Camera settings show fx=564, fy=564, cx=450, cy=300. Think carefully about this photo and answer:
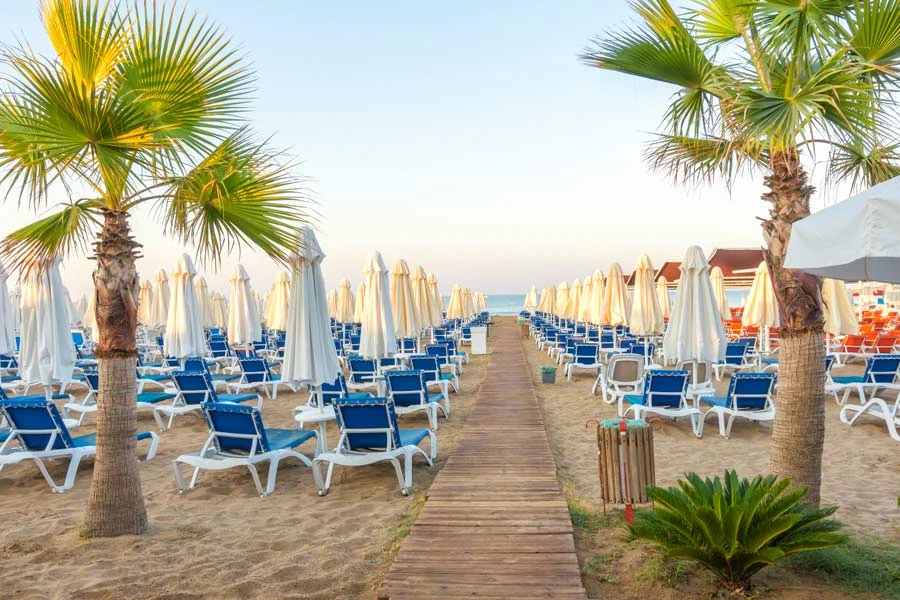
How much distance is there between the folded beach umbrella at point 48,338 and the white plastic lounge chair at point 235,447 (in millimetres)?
3899

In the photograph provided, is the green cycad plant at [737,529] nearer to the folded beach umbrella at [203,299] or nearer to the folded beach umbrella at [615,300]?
the folded beach umbrella at [615,300]

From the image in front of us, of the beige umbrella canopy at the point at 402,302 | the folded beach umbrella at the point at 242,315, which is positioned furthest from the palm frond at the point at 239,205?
the folded beach umbrella at the point at 242,315

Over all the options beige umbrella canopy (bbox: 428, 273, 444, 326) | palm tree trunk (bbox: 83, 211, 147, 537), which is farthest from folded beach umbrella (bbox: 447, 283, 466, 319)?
palm tree trunk (bbox: 83, 211, 147, 537)

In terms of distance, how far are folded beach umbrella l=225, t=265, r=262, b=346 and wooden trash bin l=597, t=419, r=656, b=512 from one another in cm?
1080

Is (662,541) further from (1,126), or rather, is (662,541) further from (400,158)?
(400,158)

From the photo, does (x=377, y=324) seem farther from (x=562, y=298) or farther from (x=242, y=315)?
(x=562, y=298)

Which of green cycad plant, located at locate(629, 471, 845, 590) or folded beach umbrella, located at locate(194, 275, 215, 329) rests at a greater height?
folded beach umbrella, located at locate(194, 275, 215, 329)

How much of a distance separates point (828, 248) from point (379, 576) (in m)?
2.96

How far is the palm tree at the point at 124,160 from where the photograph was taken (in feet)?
10.8

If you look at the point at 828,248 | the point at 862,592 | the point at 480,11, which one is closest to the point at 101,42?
the point at 828,248

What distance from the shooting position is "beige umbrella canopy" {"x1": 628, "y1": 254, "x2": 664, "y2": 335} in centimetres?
1234

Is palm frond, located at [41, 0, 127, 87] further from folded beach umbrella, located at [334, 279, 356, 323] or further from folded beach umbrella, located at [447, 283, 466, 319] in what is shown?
folded beach umbrella, located at [447, 283, 466, 319]

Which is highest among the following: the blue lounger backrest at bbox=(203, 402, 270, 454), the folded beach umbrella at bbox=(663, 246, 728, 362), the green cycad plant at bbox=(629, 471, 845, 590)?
the folded beach umbrella at bbox=(663, 246, 728, 362)

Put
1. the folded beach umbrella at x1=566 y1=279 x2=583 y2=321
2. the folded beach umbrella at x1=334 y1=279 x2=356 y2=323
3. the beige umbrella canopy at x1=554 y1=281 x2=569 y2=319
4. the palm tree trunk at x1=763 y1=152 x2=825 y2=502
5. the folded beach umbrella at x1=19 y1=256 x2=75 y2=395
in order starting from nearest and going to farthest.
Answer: the palm tree trunk at x1=763 y1=152 x2=825 y2=502
the folded beach umbrella at x1=19 y1=256 x2=75 y2=395
the folded beach umbrella at x1=566 y1=279 x2=583 y2=321
the folded beach umbrella at x1=334 y1=279 x2=356 y2=323
the beige umbrella canopy at x1=554 y1=281 x2=569 y2=319
